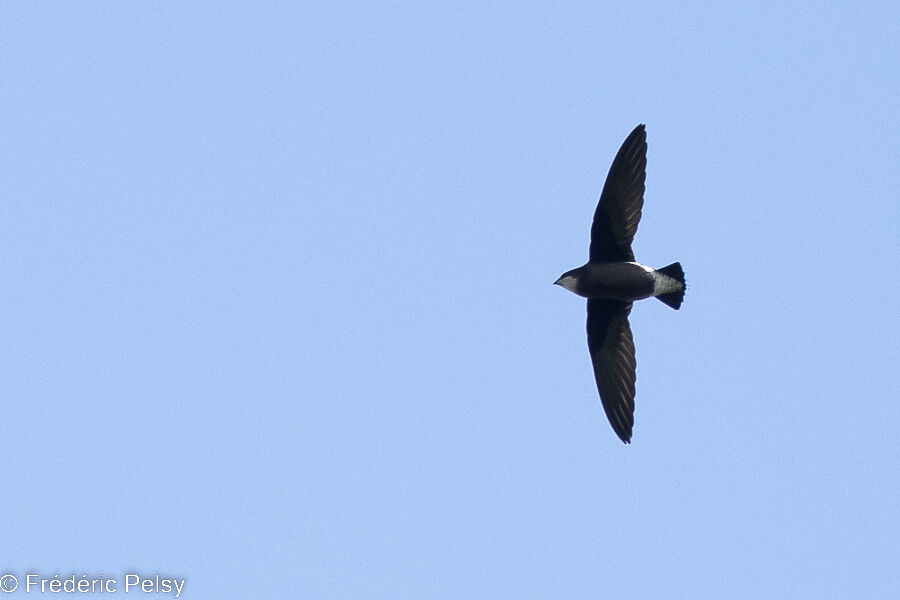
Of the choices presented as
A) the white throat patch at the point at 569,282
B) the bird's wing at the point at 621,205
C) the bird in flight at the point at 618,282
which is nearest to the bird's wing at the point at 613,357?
the bird in flight at the point at 618,282

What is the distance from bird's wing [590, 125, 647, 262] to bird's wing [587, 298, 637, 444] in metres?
0.65

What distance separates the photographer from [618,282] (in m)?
15.5

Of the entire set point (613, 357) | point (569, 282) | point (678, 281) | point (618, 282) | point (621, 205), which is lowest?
point (613, 357)

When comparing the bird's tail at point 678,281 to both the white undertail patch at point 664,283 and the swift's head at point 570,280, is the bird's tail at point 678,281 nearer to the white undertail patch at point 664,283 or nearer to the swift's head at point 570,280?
the white undertail patch at point 664,283

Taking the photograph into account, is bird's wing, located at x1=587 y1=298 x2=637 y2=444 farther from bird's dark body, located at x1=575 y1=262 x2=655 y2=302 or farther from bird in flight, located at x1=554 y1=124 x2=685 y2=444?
bird's dark body, located at x1=575 y1=262 x2=655 y2=302

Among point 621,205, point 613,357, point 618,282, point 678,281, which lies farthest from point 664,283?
point 613,357

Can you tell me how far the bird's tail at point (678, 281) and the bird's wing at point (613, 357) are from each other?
70 cm

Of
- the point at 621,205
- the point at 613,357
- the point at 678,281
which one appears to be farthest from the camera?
the point at 613,357

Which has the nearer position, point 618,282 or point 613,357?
point 618,282

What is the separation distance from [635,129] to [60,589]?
7536mm

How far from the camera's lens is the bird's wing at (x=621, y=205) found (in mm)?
15672

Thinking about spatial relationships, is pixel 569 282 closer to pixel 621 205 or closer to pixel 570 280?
pixel 570 280

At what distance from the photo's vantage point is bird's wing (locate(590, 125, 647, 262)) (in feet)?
51.4

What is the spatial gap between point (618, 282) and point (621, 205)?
2.83 feet
